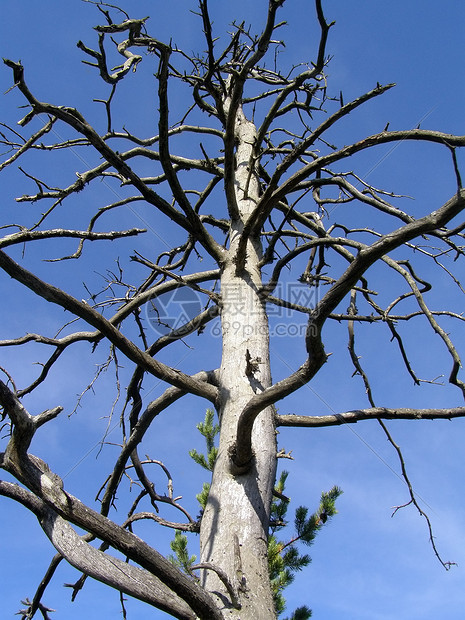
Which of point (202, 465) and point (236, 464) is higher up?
point (202, 465)

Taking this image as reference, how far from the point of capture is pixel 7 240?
2.60m

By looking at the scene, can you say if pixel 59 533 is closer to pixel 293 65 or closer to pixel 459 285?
pixel 459 285

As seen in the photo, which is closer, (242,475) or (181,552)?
(242,475)

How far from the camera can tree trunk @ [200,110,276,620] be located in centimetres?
210

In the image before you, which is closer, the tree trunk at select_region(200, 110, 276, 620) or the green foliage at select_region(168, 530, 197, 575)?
the tree trunk at select_region(200, 110, 276, 620)

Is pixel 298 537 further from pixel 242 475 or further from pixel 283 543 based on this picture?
pixel 242 475

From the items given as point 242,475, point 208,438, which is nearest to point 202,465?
point 208,438

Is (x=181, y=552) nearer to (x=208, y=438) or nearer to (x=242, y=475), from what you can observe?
(x=208, y=438)

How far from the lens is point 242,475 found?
2.49m

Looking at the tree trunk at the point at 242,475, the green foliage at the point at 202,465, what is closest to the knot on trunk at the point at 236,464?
the tree trunk at the point at 242,475

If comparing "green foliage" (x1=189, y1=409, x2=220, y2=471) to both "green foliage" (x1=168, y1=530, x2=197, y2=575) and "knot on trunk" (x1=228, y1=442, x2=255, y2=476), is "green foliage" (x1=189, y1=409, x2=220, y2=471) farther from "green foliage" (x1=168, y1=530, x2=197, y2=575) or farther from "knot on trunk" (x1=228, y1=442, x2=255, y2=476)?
"knot on trunk" (x1=228, y1=442, x2=255, y2=476)

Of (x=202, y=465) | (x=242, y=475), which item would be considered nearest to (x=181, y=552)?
(x=202, y=465)

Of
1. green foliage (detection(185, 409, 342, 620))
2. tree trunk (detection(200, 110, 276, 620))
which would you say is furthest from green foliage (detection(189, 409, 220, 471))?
tree trunk (detection(200, 110, 276, 620))

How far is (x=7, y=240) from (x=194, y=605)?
6.03 feet
